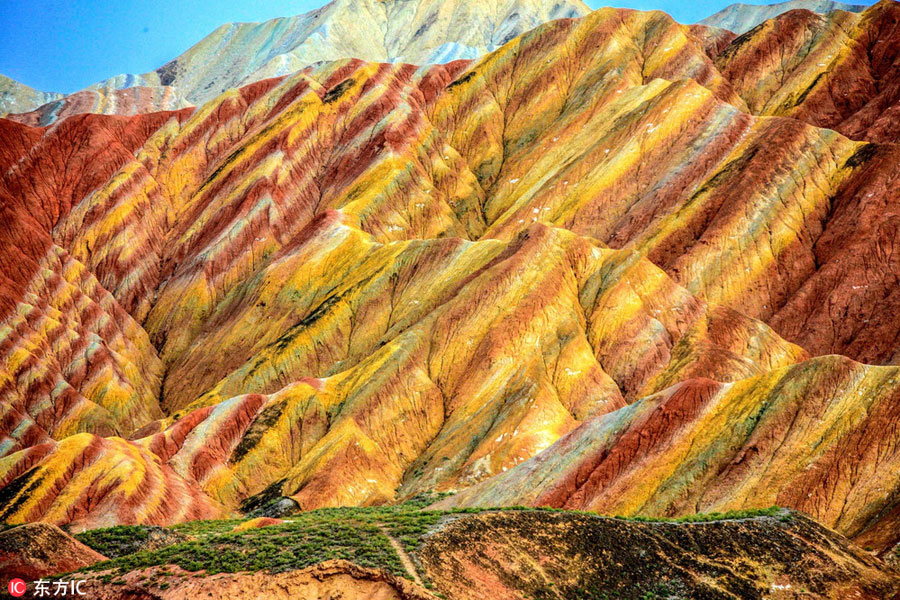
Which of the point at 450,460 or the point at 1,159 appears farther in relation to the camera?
the point at 1,159

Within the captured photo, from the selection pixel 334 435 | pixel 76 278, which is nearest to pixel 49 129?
pixel 76 278

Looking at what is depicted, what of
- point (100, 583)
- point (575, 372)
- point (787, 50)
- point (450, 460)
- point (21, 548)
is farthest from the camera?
point (787, 50)

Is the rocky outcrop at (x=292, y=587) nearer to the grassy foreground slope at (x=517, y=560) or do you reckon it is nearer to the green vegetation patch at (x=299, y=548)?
the grassy foreground slope at (x=517, y=560)

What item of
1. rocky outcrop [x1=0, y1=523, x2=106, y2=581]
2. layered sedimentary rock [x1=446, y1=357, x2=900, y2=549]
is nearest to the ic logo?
rocky outcrop [x1=0, y1=523, x2=106, y2=581]

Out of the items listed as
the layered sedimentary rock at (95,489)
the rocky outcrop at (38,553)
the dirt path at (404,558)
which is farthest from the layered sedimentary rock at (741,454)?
the rocky outcrop at (38,553)

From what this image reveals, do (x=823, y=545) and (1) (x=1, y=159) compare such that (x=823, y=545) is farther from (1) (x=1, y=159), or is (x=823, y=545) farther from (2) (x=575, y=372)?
(1) (x=1, y=159)

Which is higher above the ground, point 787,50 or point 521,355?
point 787,50
